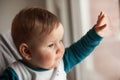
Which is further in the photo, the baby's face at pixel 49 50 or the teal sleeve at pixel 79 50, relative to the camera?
the teal sleeve at pixel 79 50

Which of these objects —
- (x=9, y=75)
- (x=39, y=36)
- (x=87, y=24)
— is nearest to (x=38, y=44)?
(x=39, y=36)

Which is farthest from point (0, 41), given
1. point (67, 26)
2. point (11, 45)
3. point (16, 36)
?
point (67, 26)

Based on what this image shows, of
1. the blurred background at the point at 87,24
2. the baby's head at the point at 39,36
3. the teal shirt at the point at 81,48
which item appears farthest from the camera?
the blurred background at the point at 87,24

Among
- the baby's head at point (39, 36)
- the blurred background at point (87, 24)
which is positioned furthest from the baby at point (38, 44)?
the blurred background at point (87, 24)

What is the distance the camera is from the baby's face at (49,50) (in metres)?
0.86

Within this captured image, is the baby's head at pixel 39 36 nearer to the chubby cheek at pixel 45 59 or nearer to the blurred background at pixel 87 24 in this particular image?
the chubby cheek at pixel 45 59

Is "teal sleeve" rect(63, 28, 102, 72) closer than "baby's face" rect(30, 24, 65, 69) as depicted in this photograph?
No

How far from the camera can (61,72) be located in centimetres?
97

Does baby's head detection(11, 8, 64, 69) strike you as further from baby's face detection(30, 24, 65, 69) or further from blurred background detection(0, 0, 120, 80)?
blurred background detection(0, 0, 120, 80)

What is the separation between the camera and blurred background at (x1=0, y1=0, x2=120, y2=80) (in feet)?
3.94

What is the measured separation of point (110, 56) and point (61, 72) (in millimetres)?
345

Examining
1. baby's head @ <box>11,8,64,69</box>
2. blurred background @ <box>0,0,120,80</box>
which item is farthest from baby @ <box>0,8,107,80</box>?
blurred background @ <box>0,0,120,80</box>

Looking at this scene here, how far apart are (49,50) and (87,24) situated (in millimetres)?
477

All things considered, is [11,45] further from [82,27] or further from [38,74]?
[82,27]
